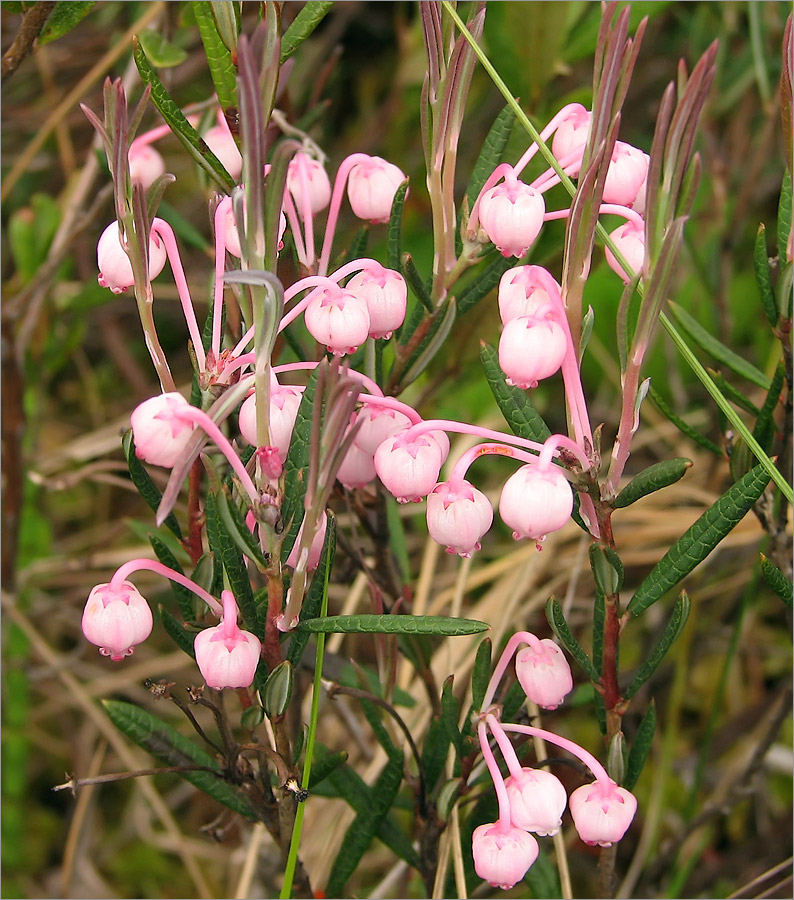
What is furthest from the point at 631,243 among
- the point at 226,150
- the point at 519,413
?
the point at 226,150

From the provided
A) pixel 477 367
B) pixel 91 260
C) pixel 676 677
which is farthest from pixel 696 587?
pixel 91 260

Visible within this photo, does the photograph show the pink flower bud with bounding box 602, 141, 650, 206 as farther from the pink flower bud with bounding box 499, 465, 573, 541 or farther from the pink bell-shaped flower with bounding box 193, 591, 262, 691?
the pink bell-shaped flower with bounding box 193, 591, 262, 691

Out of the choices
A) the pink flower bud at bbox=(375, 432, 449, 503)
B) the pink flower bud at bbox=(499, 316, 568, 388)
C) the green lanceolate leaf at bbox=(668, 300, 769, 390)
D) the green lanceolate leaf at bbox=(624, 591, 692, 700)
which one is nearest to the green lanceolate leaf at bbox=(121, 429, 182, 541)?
Result: the pink flower bud at bbox=(375, 432, 449, 503)

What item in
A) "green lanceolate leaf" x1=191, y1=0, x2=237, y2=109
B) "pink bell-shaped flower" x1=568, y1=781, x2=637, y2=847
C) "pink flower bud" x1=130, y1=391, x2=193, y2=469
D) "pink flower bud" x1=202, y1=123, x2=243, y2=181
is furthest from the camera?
"pink flower bud" x1=202, y1=123, x2=243, y2=181

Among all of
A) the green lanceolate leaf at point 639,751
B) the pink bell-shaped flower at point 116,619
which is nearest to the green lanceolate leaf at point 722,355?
the green lanceolate leaf at point 639,751

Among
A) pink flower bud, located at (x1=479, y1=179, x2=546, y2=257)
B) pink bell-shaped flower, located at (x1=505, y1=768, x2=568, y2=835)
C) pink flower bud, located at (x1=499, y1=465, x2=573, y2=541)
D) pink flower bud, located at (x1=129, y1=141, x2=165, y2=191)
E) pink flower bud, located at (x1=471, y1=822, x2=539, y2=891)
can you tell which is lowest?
pink flower bud, located at (x1=471, y1=822, x2=539, y2=891)

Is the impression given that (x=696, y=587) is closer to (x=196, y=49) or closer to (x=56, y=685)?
(x=56, y=685)

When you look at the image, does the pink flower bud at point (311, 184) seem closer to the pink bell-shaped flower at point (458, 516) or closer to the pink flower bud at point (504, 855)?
the pink bell-shaped flower at point (458, 516)
